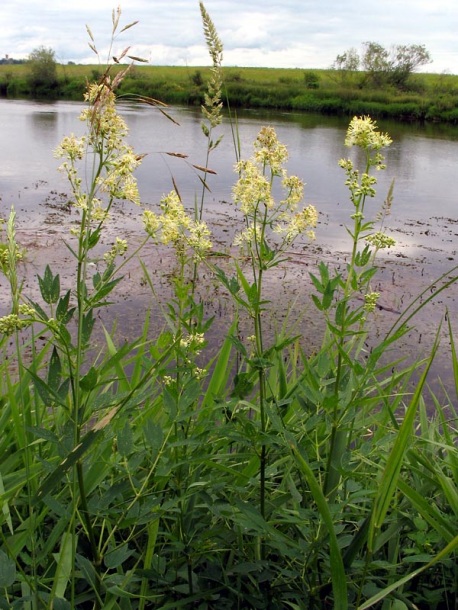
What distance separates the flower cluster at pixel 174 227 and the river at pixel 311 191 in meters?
0.15

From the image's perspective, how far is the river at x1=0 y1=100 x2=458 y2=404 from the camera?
307 inches

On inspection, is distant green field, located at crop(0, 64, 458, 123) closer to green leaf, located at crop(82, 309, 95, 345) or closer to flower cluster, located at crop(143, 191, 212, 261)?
flower cluster, located at crop(143, 191, 212, 261)

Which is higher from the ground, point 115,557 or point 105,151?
point 105,151

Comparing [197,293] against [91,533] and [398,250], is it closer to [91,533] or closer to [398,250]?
[398,250]

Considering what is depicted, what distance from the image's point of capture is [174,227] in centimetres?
145

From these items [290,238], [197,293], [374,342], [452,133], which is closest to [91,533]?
[290,238]

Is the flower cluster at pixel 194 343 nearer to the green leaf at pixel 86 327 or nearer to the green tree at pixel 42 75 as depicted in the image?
the green leaf at pixel 86 327

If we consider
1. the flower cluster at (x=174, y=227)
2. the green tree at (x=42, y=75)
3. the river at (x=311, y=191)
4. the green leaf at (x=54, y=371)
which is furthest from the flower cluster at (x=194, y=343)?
the green tree at (x=42, y=75)

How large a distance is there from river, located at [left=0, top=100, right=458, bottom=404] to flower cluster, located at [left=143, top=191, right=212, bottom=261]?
15cm

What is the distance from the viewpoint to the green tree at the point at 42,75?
47.2 m

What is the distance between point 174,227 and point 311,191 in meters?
12.1

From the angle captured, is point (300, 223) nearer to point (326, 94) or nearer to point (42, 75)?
point (326, 94)

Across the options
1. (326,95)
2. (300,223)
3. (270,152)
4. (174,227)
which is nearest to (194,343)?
(174,227)

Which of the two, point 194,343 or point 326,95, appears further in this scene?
point 326,95
